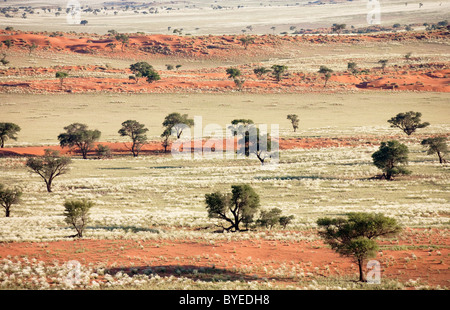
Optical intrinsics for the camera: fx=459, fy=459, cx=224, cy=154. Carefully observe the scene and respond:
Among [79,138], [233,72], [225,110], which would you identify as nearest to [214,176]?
[79,138]

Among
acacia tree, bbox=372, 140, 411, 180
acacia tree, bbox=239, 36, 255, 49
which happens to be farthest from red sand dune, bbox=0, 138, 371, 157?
acacia tree, bbox=239, 36, 255, 49

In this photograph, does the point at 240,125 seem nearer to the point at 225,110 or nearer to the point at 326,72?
the point at 225,110

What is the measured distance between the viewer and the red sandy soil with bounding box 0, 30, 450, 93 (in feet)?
334

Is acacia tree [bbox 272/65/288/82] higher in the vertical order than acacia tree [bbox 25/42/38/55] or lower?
lower

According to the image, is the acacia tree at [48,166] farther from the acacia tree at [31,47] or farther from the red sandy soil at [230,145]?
the acacia tree at [31,47]

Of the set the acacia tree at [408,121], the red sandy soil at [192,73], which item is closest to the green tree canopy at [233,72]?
the red sandy soil at [192,73]

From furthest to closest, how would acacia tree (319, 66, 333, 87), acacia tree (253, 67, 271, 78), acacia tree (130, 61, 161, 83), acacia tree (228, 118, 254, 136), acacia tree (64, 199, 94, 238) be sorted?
1. acacia tree (253, 67, 271, 78)
2. acacia tree (319, 66, 333, 87)
3. acacia tree (130, 61, 161, 83)
4. acacia tree (228, 118, 254, 136)
5. acacia tree (64, 199, 94, 238)

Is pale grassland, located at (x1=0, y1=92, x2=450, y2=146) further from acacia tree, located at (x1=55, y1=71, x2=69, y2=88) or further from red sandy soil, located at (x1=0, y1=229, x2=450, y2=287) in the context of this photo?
red sandy soil, located at (x1=0, y1=229, x2=450, y2=287)

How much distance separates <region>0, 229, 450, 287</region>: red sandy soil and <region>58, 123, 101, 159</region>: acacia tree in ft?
114

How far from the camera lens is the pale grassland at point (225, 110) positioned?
239ft

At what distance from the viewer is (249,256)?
2297 centimetres

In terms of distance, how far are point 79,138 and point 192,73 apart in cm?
6665

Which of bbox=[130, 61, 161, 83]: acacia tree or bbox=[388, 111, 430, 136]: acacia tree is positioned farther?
bbox=[130, 61, 161, 83]: acacia tree

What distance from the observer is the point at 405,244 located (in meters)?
25.0
